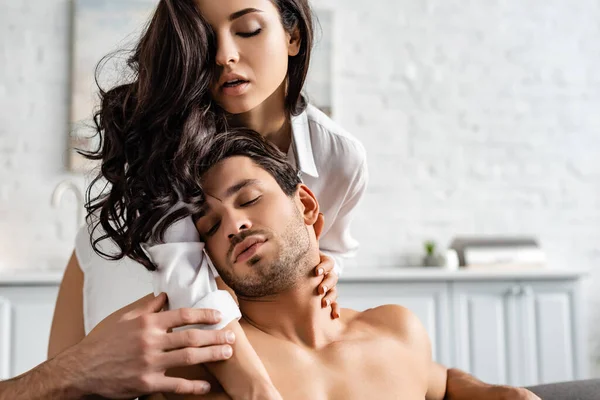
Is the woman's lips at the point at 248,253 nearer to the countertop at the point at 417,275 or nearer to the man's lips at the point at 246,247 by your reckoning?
the man's lips at the point at 246,247

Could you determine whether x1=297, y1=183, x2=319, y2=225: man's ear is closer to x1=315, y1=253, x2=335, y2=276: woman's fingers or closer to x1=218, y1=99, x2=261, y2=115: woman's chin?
x1=315, y1=253, x2=335, y2=276: woman's fingers

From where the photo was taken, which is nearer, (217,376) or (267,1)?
(217,376)

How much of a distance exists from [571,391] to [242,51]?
1040 mm

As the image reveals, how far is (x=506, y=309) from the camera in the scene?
10.9ft

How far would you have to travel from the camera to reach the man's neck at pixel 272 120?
1.63 m

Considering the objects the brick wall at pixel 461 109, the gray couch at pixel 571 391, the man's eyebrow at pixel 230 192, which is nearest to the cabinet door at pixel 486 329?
the brick wall at pixel 461 109

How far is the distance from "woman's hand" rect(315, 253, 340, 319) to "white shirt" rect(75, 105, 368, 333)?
34 centimetres

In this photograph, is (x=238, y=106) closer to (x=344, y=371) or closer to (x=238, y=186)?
(x=238, y=186)

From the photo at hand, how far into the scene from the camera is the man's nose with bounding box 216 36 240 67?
1.42m

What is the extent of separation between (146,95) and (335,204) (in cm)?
70

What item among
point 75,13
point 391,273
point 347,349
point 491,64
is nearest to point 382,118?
point 491,64

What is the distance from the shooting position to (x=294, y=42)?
1.64 meters

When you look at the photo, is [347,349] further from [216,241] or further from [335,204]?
[335,204]

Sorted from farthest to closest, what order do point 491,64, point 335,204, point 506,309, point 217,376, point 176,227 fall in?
point 491,64, point 506,309, point 335,204, point 176,227, point 217,376
